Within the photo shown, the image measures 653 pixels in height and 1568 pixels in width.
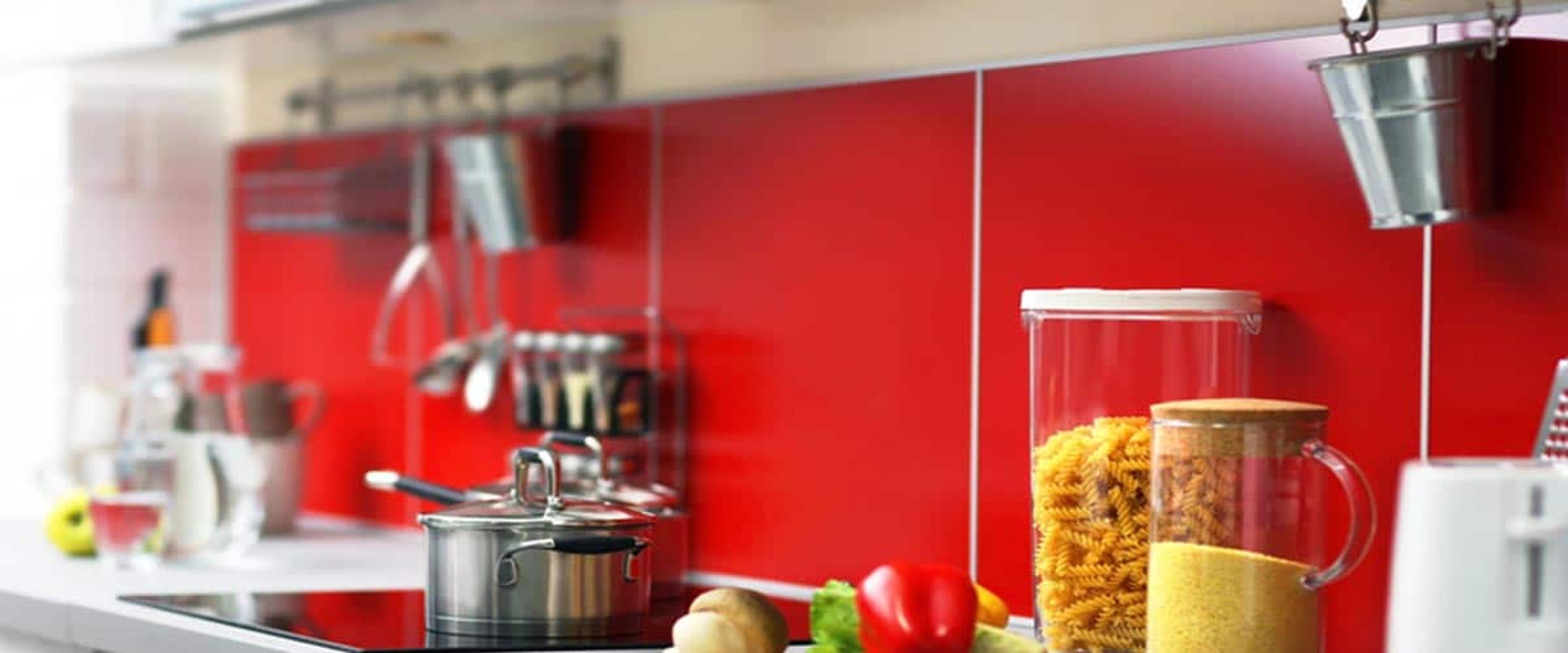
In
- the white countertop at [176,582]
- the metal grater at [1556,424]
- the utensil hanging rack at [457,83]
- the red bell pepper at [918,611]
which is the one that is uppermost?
the utensil hanging rack at [457,83]

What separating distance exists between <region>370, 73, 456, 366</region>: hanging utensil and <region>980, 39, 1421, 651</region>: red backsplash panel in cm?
90

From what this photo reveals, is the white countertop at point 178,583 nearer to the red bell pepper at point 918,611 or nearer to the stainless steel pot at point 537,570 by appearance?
the stainless steel pot at point 537,570

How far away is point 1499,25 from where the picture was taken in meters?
1.57

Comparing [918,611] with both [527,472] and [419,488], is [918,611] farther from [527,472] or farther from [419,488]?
[419,488]

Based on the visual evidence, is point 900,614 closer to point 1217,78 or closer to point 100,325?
point 1217,78

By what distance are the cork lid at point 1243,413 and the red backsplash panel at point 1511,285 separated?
13 cm

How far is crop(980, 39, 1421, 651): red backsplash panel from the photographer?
1.70 meters

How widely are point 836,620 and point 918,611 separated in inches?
4.3

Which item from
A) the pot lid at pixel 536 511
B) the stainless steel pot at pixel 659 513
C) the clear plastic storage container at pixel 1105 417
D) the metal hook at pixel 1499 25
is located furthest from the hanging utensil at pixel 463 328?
the metal hook at pixel 1499 25

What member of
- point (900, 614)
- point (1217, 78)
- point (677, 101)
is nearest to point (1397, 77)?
point (1217, 78)

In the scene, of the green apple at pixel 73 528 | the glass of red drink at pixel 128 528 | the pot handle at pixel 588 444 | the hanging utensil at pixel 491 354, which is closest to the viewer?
the pot handle at pixel 588 444

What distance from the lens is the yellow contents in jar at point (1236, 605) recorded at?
5.01 ft

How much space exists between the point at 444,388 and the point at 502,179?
31 cm

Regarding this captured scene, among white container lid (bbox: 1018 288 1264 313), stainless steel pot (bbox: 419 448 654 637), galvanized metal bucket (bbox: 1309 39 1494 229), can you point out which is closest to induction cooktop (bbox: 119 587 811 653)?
stainless steel pot (bbox: 419 448 654 637)
